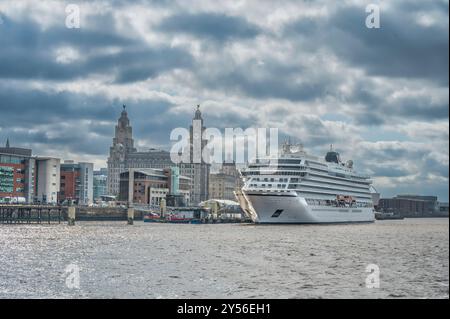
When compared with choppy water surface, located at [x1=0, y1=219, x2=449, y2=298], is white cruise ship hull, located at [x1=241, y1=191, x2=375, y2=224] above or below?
above

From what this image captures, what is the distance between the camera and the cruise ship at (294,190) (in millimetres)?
141250

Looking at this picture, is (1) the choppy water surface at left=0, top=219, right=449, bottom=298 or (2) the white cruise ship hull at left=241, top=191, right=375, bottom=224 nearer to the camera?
(1) the choppy water surface at left=0, top=219, right=449, bottom=298

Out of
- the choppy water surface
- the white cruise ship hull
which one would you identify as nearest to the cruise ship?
the white cruise ship hull

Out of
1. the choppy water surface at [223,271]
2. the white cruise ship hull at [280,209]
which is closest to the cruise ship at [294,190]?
the white cruise ship hull at [280,209]

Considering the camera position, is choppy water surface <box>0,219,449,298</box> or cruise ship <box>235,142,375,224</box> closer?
choppy water surface <box>0,219,449,298</box>

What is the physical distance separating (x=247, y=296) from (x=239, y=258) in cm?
2400

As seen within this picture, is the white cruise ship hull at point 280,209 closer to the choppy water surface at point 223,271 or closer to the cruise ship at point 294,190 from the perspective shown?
the cruise ship at point 294,190

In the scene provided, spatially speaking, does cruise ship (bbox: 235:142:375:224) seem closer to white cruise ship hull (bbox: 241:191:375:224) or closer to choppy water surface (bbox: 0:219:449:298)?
→ white cruise ship hull (bbox: 241:191:375:224)

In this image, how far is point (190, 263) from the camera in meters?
60.8

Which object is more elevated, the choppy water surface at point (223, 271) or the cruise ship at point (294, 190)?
the cruise ship at point (294, 190)

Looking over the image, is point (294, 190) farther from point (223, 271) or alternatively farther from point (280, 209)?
point (223, 271)

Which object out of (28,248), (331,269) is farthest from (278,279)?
(28,248)

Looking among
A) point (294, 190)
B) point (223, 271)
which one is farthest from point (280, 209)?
point (223, 271)

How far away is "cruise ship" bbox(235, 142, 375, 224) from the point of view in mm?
141250
